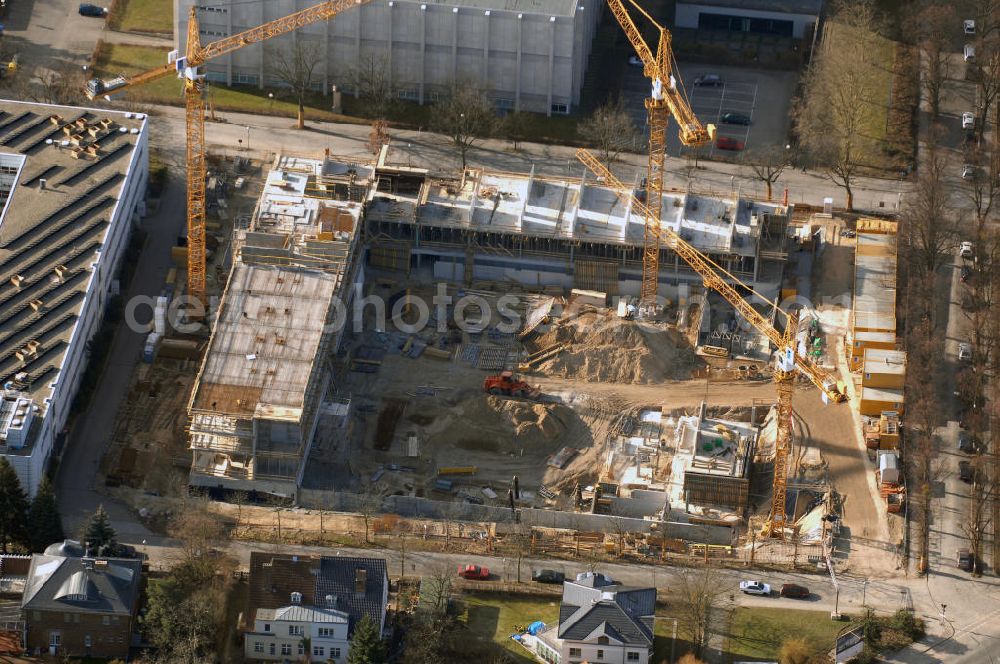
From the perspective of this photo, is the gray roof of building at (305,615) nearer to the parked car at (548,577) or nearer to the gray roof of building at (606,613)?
the gray roof of building at (606,613)

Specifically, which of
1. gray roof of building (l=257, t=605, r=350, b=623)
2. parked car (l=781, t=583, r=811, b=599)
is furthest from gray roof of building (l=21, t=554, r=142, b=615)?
parked car (l=781, t=583, r=811, b=599)

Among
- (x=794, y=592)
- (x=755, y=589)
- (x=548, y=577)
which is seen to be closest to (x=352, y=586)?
(x=548, y=577)

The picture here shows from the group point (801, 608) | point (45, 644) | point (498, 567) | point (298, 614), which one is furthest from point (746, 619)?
point (45, 644)

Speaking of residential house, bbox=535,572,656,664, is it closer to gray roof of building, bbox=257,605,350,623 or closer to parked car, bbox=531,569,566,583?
parked car, bbox=531,569,566,583

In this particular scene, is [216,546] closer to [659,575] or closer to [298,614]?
[298,614]

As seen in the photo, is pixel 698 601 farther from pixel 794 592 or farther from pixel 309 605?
pixel 309 605

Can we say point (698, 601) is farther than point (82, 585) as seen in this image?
Yes
